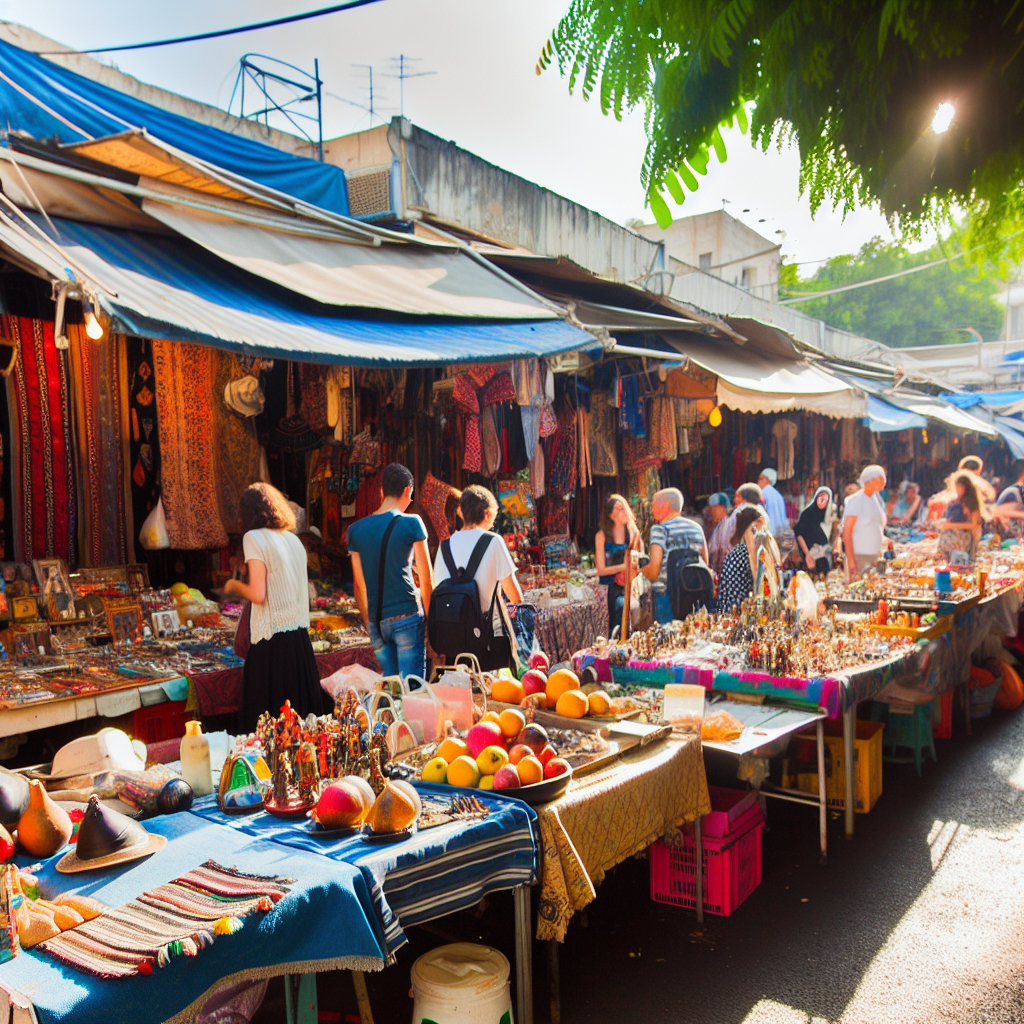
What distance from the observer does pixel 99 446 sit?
5.97 m

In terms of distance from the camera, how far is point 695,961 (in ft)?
11.7

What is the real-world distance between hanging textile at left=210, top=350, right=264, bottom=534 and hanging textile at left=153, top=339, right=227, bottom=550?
0.13 feet

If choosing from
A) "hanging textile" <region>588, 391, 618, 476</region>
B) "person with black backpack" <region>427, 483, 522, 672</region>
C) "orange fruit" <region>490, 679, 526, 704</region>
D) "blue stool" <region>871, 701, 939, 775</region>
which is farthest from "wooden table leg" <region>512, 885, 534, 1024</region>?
"hanging textile" <region>588, 391, 618, 476</region>

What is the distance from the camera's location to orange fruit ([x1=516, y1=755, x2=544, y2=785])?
2998 mm

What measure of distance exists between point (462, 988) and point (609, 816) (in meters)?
0.79

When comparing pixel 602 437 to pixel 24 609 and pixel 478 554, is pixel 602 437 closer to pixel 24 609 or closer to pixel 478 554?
pixel 478 554

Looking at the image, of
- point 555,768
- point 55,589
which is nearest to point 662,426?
point 55,589

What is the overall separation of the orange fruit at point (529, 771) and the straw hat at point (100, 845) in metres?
1.13

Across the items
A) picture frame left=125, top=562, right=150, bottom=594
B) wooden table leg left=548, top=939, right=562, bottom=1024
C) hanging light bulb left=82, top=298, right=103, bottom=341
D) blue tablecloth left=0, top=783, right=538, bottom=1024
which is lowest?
wooden table leg left=548, top=939, right=562, bottom=1024

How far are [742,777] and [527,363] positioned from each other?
3782 mm

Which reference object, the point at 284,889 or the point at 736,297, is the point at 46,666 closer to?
the point at 284,889

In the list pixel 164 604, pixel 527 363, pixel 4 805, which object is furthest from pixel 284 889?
pixel 527 363

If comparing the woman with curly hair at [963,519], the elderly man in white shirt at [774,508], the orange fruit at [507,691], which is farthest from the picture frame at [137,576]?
the woman with curly hair at [963,519]

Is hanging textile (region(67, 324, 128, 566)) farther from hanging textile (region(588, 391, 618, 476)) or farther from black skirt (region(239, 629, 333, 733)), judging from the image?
hanging textile (region(588, 391, 618, 476))
